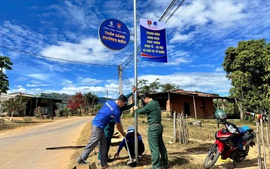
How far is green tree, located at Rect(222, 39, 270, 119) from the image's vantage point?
67.1ft

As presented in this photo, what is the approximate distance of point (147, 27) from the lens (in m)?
6.12

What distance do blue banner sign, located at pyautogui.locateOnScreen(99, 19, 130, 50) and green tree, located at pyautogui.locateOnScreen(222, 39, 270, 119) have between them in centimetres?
1804

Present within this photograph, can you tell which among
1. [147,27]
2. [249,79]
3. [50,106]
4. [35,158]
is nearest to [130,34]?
[147,27]

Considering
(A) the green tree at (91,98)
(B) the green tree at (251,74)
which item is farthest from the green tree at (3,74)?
(A) the green tree at (91,98)

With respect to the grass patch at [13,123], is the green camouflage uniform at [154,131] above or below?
above

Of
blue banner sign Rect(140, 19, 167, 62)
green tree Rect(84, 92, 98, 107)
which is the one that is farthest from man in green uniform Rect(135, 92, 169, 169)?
green tree Rect(84, 92, 98, 107)

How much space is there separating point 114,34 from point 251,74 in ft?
66.1

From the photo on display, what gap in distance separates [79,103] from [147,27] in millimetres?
40463

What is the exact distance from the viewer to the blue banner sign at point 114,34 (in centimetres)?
575

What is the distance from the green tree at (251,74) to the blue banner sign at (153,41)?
17.1 m

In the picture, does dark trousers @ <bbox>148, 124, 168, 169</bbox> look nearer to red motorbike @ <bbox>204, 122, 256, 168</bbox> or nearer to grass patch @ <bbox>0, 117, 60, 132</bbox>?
red motorbike @ <bbox>204, 122, 256, 168</bbox>

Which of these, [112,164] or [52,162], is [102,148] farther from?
[52,162]

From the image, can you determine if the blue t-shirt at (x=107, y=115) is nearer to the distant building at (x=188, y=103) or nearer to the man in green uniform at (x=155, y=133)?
the man in green uniform at (x=155, y=133)

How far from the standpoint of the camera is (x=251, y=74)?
21766 mm
